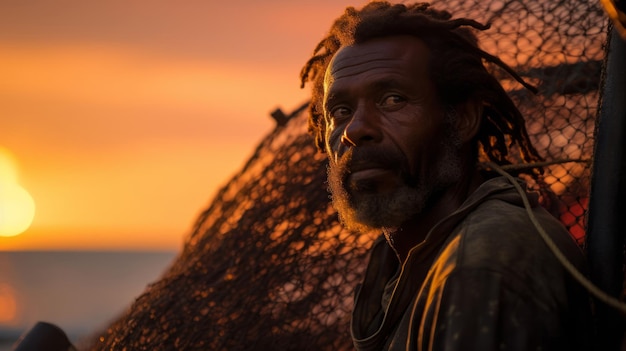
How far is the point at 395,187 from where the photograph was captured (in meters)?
3.47

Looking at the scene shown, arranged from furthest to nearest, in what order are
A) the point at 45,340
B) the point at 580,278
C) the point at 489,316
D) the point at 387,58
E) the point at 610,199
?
the point at 45,340, the point at 387,58, the point at 610,199, the point at 580,278, the point at 489,316

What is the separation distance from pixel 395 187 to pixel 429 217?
187 millimetres

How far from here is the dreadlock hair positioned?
11.9 ft

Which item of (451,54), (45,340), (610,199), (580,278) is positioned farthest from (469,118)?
(45,340)

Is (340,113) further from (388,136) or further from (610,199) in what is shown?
(610,199)

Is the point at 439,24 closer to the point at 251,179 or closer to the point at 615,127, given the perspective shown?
the point at 615,127

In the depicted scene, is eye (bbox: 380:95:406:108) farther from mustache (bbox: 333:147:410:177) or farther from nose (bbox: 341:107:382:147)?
mustache (bbox: 333:147:410:177)

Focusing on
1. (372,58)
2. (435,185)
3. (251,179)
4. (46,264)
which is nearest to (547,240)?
(435,185)

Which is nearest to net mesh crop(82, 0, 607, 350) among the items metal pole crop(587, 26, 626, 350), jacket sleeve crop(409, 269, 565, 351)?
metal pole crop(587, 26, 626, 350)

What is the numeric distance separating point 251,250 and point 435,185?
163 cm

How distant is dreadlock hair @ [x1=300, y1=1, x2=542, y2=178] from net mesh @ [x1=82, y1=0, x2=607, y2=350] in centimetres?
67

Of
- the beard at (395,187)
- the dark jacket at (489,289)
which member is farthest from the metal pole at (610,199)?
the beard at (395,187)

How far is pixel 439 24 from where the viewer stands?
11.9ft

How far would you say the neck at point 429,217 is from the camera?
141 inches
